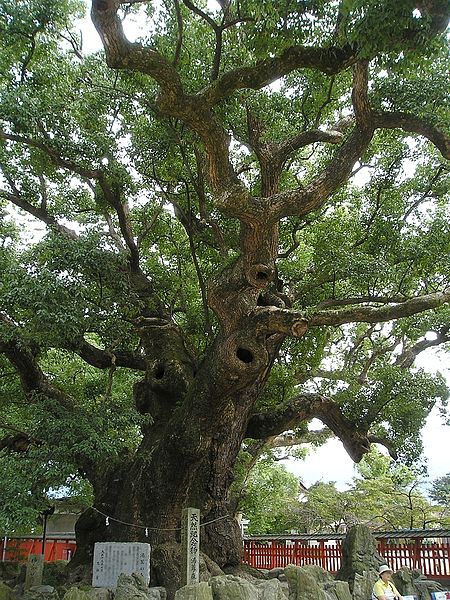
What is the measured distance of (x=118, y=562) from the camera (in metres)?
8.45

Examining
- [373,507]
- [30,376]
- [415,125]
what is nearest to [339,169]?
[415,125]

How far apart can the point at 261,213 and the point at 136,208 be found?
556 centimetres

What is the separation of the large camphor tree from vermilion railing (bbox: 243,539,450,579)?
243 cm

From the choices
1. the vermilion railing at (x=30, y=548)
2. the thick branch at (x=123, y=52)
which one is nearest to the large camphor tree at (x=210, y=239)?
the thick branch at (x=123, y=52)

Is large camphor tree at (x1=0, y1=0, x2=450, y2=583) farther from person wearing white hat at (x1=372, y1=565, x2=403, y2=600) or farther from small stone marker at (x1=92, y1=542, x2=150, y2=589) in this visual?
person wearing white hat at (x1=372, y1=565, x2=403, y2=600)

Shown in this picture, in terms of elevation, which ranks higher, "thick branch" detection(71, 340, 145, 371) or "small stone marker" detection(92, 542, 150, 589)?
"thick branch" detection(71, 340, 145, 371)

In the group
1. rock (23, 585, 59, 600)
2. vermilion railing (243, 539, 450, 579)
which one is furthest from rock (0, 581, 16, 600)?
vermilion railing (243, 539, 450, 579)

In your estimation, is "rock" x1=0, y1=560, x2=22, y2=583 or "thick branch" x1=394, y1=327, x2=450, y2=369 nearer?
"rock" x1=0, y1=560, x2=22, y2=583

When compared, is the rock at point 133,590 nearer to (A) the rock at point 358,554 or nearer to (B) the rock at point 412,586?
(A) the rock at point 358,554

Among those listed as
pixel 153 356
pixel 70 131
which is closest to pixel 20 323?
pixel 153 356

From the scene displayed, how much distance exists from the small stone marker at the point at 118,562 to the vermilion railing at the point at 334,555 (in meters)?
3.15

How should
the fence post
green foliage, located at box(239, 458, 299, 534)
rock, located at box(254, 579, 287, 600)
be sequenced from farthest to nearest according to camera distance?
1. green foliage, located at box(239, 458, 299, 534)
2. the fence post
3. rock, located at box(254, 579, 287, 600)

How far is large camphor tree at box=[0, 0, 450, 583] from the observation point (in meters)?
7.26

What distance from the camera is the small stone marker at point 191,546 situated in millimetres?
7832
